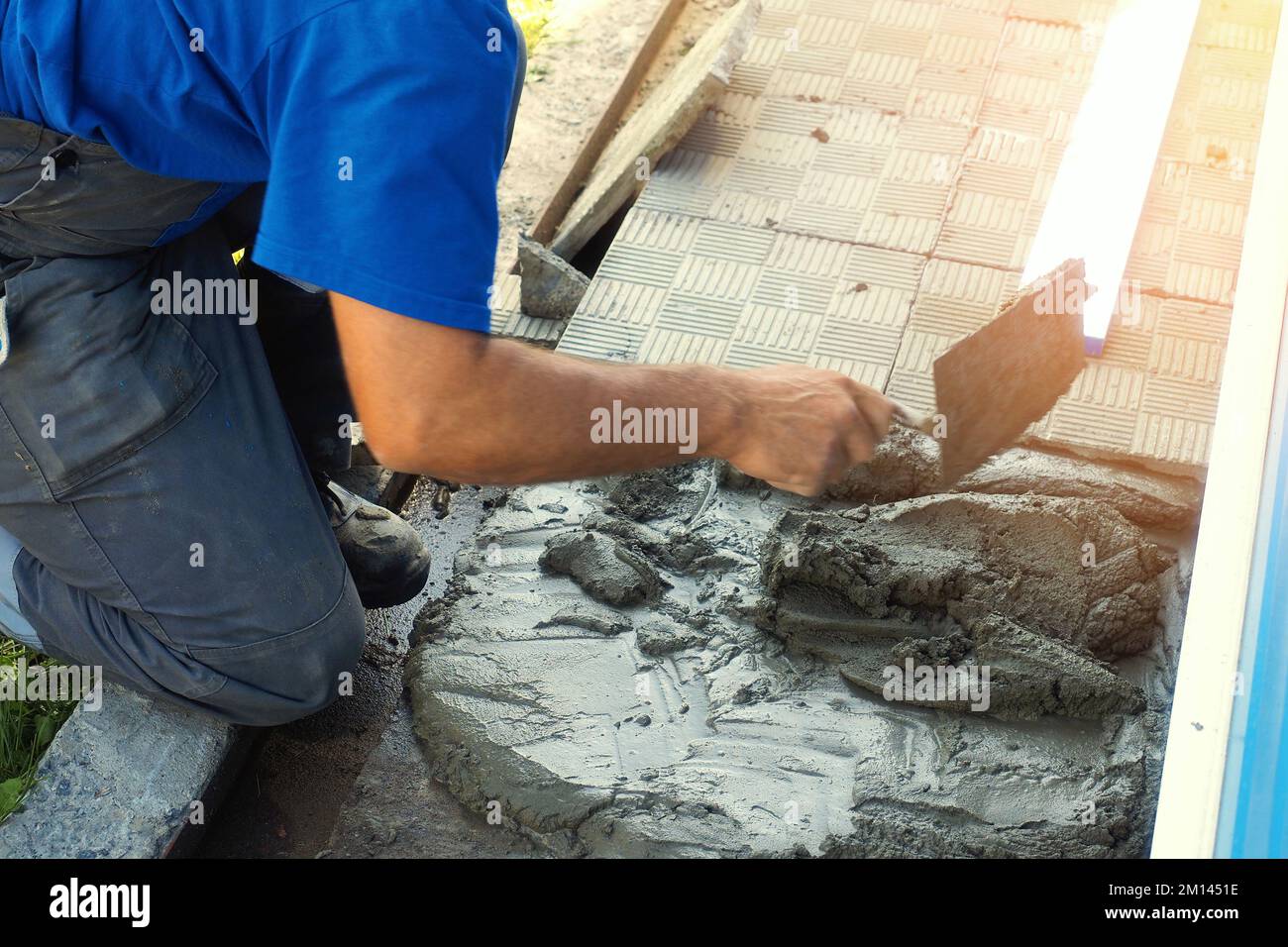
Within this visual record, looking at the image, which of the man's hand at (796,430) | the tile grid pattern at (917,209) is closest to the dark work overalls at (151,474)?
the man's hand at (796,430)

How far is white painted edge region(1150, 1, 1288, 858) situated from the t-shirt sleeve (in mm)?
1181

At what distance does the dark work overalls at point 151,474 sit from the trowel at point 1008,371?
108 cm

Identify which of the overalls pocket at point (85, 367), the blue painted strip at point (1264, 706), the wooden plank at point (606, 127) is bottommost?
the wooden plank at point (606, 127)

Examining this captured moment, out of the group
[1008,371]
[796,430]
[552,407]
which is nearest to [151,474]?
[552,407]

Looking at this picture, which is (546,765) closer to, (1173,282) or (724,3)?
(1173,282)

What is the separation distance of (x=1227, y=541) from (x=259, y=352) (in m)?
1.83

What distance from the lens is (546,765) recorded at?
264cm

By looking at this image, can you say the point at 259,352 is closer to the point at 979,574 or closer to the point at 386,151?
the point at 386,151

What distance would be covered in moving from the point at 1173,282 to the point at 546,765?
2.36m

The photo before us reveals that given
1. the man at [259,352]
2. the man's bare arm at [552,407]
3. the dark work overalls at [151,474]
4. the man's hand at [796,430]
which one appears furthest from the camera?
the dark work overalls at [151,474]

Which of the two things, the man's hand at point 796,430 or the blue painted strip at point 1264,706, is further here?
the man's hand at point 796,430

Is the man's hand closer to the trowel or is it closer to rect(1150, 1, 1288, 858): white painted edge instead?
the trowel

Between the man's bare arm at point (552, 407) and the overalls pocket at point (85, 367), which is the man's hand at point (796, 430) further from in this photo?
the overalls pocket at point (85, 367)

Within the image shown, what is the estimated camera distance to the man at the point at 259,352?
184 cm
